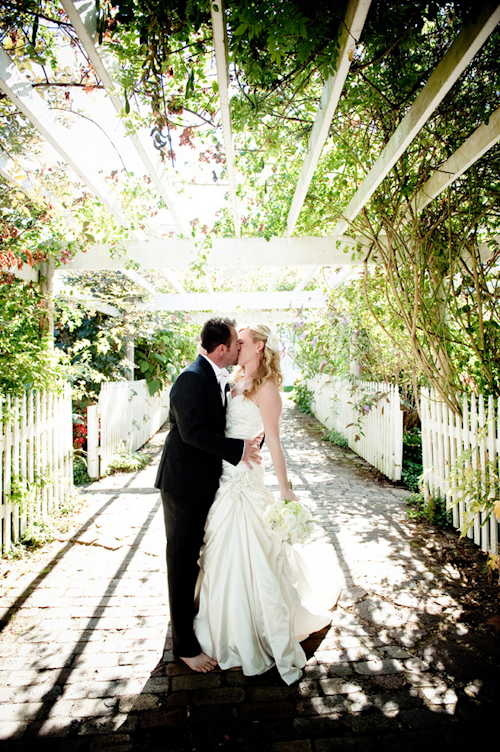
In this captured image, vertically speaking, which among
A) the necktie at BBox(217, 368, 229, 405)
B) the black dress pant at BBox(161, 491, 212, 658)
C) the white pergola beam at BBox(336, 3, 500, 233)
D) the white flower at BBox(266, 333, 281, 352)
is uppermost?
the white pergola beam at BBox(336, 3, 500, 233)

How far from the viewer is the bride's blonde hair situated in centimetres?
299

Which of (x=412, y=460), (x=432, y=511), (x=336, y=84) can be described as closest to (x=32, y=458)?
(x=336, y=84)

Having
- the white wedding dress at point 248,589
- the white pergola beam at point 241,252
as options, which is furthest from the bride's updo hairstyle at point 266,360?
the white pergola beam at point 241,252

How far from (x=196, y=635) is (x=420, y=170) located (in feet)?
13.5

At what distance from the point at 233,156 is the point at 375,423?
519 centimetres

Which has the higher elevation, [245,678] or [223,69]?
[223,69]

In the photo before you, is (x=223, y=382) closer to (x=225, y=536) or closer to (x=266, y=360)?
(x=266, y=360)

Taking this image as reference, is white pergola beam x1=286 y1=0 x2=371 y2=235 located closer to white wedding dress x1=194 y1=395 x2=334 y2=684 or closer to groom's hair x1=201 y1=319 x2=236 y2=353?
groom's hair x1=201 y1=319 x2=236 y2=353

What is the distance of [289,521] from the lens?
2.64m

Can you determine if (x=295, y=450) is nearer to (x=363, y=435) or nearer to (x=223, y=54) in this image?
(x=363, y=435)

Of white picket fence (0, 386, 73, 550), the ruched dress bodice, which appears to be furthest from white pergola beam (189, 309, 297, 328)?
the ruched dress bodice

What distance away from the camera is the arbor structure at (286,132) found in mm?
2518

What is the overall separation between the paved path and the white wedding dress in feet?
0.39

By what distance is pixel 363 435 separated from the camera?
8.23 m
